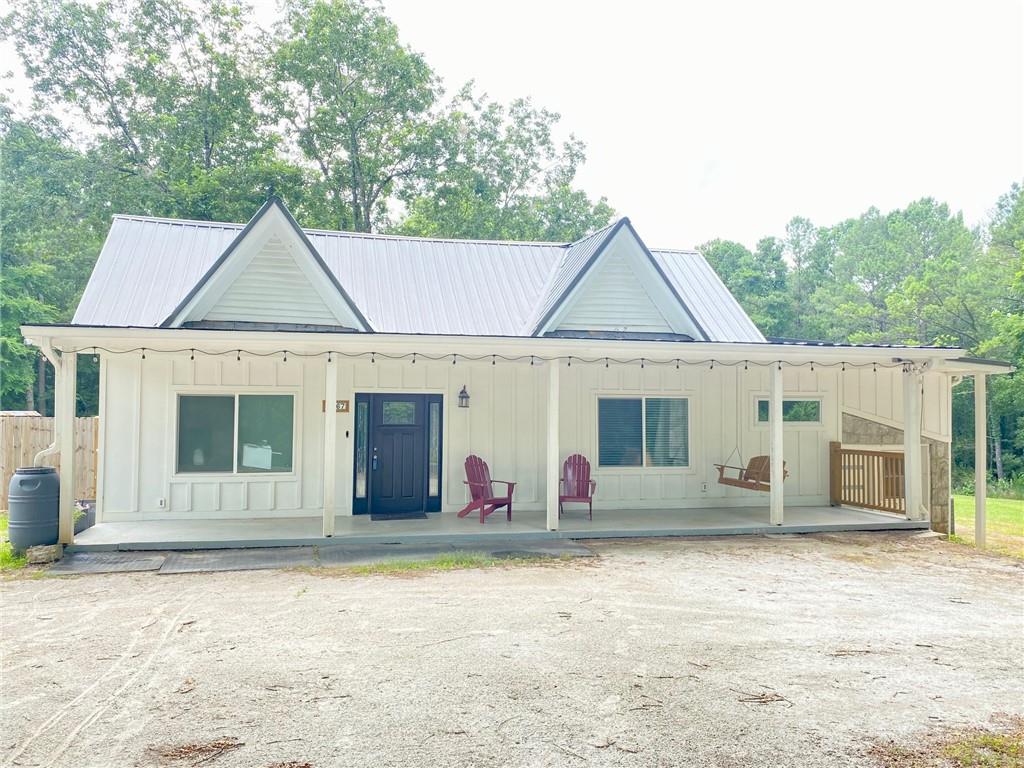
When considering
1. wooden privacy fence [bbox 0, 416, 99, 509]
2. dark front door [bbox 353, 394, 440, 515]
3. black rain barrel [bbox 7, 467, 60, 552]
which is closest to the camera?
black rain barrel [bbox 7, 467, 60, 552]

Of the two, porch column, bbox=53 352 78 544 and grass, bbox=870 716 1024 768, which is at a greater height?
porch column, bbox=53 352 78 544

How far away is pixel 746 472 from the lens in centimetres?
1142

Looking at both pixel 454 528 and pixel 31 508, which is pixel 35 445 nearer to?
pixel 31 508

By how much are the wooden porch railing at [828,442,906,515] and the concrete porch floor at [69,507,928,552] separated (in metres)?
0.25

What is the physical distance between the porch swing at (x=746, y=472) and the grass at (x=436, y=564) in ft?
12.7

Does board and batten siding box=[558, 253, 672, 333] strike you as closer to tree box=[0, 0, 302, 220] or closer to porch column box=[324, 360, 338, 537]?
porch column box=[324, 360, 338, 537]

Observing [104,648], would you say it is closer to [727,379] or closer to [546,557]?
[546,557]

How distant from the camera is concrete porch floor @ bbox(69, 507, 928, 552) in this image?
888 cm

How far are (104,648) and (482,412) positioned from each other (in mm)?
6831

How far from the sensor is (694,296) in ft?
43.1

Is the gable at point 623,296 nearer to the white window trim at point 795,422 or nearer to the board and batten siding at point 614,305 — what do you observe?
the board and batten siding at point 614,305

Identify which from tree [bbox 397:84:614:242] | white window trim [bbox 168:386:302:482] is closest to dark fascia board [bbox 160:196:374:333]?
white window trim [bbox 168:386:302:482]

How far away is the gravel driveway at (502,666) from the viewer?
3.73 meters

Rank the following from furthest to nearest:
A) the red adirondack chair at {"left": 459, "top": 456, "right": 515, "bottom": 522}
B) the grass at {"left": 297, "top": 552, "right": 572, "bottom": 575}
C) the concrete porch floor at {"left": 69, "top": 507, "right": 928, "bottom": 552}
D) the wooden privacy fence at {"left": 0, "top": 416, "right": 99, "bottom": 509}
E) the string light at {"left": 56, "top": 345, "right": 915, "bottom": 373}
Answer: the wooden privacy fence at {"left": 0, "top": 416, "right": 99, "bottom": 509}, the red adirondack chair at {"left": 459, "top": 456, "right": 515, "bottom": 522}, the string light at {"left": 56, "top": 345, "right": 915, "bottom": 373}, the concrete porch floor at {"left": 69, "top": 507, "right": 928, "bottom": 552}, the grass at {"left": 297, "top": 552, "right": 572, "bottom": 575}
